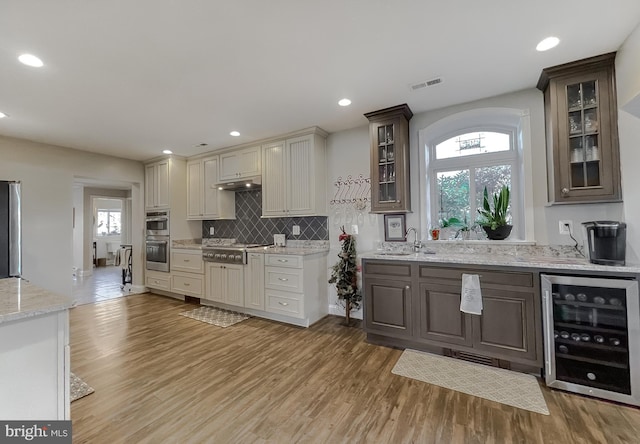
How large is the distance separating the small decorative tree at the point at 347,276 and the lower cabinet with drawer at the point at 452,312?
561 millimetres

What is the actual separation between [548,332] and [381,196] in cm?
190

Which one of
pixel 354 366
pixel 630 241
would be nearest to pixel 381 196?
pixel 354 366

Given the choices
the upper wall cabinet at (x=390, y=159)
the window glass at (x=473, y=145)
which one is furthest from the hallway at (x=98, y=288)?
the window glass at (x=473, y=145)

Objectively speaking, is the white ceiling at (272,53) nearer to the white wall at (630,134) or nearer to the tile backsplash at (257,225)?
the white wall at (630,134)

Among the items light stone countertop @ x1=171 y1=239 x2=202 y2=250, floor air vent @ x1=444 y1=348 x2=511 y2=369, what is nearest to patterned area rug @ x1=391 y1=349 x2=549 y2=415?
floor air vent @ x1=444 y1=348 x2=511 y2=369

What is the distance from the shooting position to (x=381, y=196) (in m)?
3.27

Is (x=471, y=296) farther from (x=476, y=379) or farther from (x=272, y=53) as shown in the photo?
(x=272, y=53)

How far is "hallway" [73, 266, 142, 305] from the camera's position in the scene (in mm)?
4895

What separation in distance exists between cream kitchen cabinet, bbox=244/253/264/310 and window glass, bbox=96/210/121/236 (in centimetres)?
825

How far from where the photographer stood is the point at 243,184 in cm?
441

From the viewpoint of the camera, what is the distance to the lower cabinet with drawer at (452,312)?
226 centimetres

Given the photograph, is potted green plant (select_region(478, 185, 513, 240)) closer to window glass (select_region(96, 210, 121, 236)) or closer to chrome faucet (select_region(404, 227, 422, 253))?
chrome faucet (select_region(404, 227, 422, 253))

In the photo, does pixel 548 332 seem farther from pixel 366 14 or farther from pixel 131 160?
pixel 131 160

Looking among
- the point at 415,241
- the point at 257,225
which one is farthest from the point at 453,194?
the point at 257,225
